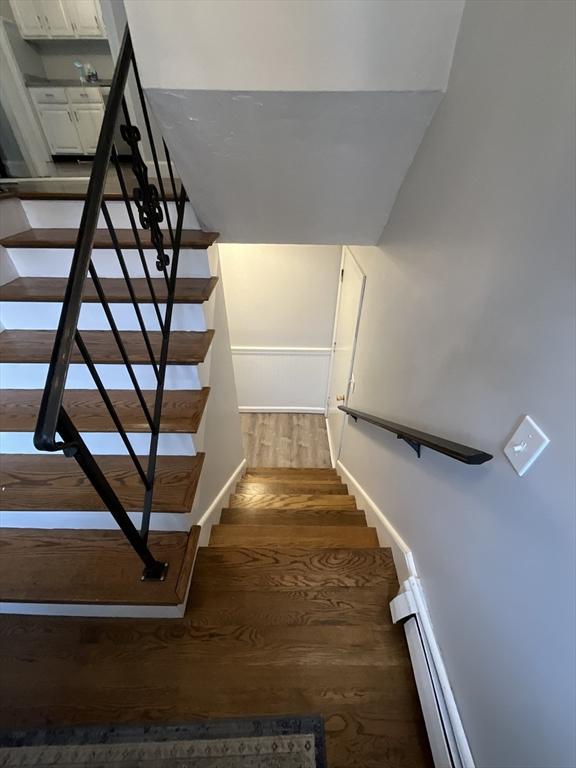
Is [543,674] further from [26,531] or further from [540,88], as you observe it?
[26,531]

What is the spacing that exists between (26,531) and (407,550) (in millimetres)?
1533

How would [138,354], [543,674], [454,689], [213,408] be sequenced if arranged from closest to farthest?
[543,674] → [454,689] → [138,354] → [213,408]

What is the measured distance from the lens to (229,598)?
1302mm

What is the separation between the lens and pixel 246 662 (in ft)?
3.73

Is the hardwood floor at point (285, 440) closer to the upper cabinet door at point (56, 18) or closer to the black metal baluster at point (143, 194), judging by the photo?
the black metal baluster at point (143, 194)

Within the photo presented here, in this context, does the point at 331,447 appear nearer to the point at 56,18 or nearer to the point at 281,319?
the point at 281,319

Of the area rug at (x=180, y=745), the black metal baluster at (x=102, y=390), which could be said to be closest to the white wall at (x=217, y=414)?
the black metal baluster at (x=102, y=390)

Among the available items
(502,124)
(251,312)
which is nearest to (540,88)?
(502,124)

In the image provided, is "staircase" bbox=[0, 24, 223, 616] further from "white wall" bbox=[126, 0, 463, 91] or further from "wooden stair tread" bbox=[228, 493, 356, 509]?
"wooden stair tread" bbox=[228, 493, 356, 509]

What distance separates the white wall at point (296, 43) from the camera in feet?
3.21

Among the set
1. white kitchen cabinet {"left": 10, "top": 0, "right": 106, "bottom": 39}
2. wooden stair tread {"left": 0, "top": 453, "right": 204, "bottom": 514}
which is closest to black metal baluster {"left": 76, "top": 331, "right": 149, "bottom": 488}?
wooden stair tread {"left": 0, "top": 453, "right": 204, "bottom": 514}

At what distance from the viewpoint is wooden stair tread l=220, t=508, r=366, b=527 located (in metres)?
2.13

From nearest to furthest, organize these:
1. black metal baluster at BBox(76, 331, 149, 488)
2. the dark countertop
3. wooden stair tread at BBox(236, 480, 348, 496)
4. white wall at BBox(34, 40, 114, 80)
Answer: black metal baluster at BBox(76, 331, 149, 488)
wooden stair tread at BBox(236, 480, 348, 496)
the dark countertop
white wall at BBox(34, 40, 114, 80)

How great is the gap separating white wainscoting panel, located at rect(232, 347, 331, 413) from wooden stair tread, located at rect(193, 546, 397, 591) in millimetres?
2721
